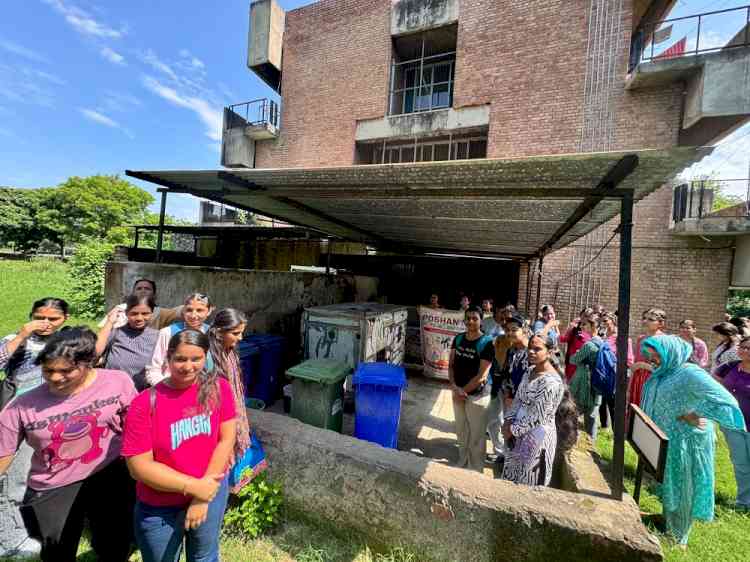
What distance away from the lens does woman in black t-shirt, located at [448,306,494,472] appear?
133 inches

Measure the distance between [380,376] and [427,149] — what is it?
390 inches

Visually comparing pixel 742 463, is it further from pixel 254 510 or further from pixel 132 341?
pixel 132 341

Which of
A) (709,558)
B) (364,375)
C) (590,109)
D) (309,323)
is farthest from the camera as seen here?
(590,109)

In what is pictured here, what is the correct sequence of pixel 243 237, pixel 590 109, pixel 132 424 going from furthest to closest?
1. pixel 243 237
2. pixel 590 109
3. pixel 132 424

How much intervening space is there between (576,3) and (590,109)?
313 cm

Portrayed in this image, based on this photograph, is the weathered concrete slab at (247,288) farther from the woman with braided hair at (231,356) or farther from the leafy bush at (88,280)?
the leafy bush at (88,280)

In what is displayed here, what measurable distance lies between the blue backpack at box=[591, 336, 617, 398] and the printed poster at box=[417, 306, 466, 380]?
2305 mm

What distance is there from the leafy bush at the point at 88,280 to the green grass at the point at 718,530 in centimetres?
1458

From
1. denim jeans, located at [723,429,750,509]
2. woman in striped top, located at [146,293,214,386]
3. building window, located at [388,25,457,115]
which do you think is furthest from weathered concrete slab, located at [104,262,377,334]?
building window, located at [388,25,457,115]

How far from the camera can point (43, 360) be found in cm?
170

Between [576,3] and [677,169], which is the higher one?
[576,3]

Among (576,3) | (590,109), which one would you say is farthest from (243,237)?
(576,3)

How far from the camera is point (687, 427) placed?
107 inches

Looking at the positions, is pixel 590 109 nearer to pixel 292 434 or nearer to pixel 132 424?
pixel 292 434
